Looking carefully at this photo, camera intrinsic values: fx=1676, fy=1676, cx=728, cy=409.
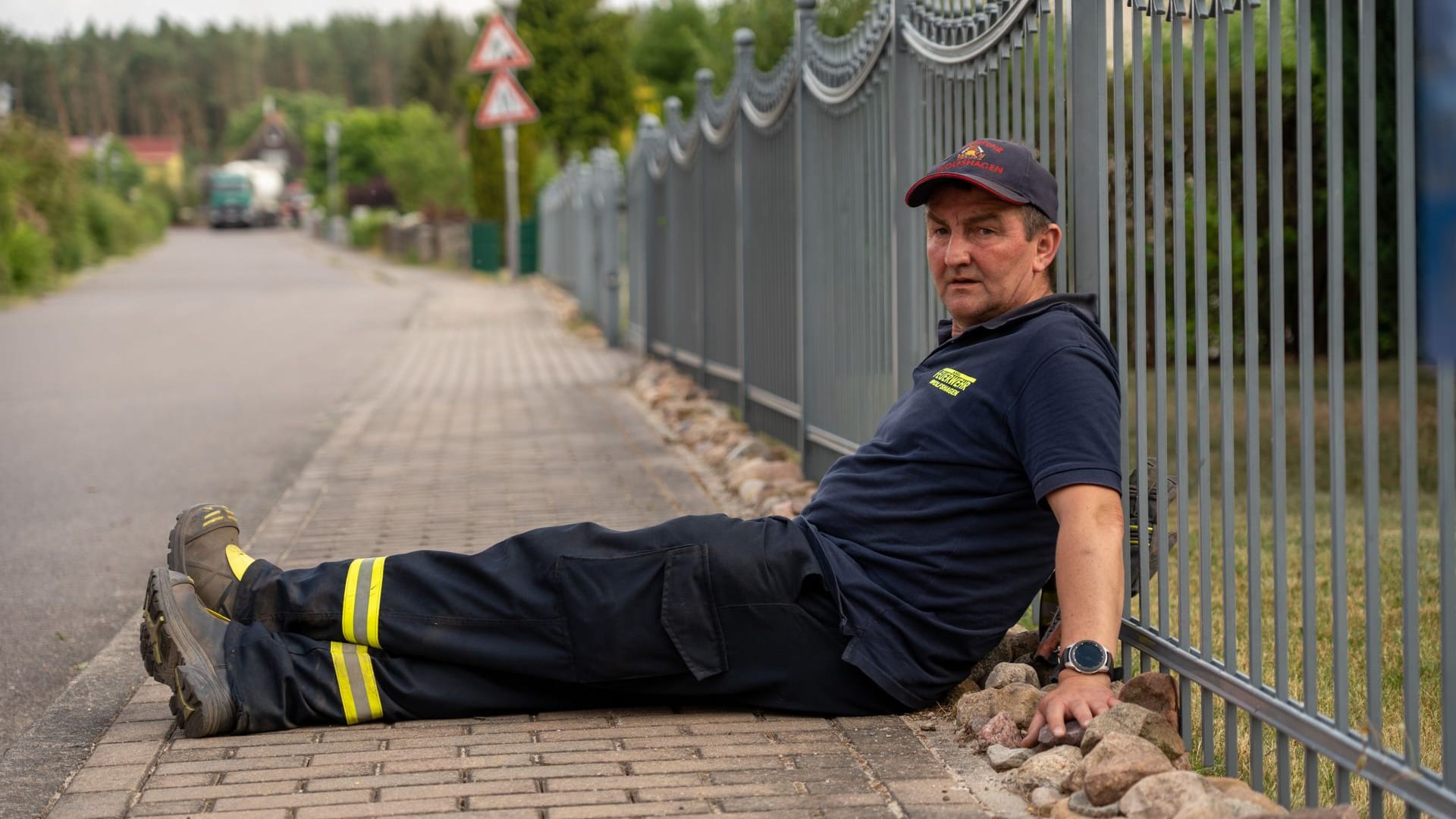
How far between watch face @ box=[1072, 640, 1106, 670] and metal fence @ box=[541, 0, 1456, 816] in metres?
0.25

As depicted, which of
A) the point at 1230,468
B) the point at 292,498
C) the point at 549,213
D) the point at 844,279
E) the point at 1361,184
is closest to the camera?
the point at 1361,184

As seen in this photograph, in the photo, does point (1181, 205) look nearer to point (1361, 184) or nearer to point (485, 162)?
point (1361, 184)

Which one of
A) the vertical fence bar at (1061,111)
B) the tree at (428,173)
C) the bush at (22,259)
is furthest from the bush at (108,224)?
the vertical fence bar at (1061,111)

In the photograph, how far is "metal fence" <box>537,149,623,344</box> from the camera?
16.7 m

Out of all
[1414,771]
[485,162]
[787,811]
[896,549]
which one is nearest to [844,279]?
[896,549]

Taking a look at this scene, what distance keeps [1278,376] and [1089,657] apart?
669 millimetres

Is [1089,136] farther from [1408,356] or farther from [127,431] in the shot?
[127,431]

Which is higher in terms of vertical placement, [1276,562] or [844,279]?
[844,279]

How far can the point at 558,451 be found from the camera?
8859mm

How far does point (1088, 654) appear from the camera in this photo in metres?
3.27

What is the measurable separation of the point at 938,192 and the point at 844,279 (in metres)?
3.06

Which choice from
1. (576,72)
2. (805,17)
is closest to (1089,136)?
(805,17)

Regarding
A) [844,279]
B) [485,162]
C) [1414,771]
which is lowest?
[1414,771]

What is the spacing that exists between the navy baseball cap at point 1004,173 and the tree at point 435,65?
4456 inches
